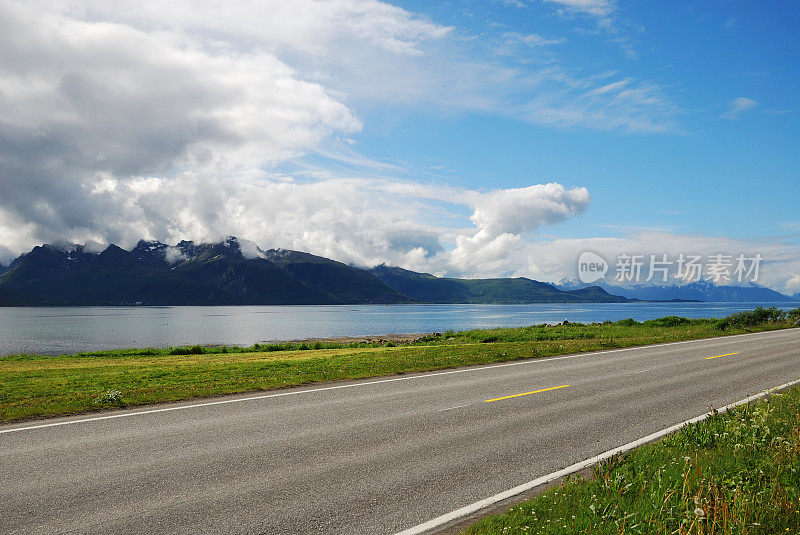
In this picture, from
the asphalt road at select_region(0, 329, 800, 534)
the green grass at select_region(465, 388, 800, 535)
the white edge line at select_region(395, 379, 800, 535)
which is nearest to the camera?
the green grass at select_region(465, 388, 800, 535)

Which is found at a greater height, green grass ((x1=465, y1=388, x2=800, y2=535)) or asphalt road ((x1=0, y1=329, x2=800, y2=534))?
green grass ((x1=465, y1=388, x2=800, y2=535))

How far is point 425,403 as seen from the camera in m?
12.6

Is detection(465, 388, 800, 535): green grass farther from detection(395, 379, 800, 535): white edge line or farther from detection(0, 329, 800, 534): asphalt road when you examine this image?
detection(0, 329, 800, 534): asphalt road

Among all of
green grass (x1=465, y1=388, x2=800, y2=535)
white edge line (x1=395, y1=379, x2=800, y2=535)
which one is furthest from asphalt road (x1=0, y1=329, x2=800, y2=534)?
green grass (x1=465, y1=388, x2=800, y2=535)

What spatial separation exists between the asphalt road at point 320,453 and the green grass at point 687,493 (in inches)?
41.4

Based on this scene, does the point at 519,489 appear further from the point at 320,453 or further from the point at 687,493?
the point at 320,453

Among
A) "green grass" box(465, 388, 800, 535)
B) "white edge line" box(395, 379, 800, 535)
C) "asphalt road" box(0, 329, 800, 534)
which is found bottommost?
"asphalt road" box(0, 329, 800, 534)

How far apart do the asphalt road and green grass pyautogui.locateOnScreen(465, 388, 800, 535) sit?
105 centimetres

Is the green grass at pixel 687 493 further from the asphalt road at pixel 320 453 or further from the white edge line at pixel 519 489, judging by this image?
the asphalt road at pixel 320 453

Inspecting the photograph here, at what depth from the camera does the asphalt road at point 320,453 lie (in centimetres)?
613

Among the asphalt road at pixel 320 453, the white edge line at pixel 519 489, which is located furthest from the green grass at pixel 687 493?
the asphalt road at pixel 320 453

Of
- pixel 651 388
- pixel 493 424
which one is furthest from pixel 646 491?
pixel 651 388

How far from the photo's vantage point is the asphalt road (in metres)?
6.13

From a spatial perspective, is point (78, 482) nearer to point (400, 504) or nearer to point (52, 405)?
point (400, 504)
